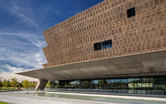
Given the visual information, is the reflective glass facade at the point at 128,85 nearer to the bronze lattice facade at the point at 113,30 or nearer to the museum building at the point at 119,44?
the museum building at the point at 119,44

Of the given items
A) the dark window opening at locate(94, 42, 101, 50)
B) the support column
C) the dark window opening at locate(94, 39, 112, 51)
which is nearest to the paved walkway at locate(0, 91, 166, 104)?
the dark window opening at locate(94, 39, 112, 51)

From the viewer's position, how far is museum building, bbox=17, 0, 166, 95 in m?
18.9

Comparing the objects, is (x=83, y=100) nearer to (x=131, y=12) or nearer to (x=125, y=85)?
(x=125, y=85)

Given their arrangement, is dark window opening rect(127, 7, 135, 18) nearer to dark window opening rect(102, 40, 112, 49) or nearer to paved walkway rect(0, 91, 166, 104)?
dark window opening rect(102, 40, 112, 49)

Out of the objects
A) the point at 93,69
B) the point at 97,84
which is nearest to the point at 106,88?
the point at 97,84

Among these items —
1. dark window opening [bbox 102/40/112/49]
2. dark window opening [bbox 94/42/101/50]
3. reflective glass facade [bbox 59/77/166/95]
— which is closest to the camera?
reflective glass facade [bbox 59/77/166/95]

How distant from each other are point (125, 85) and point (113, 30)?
12.0 m

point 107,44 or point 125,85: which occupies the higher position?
point 107,44

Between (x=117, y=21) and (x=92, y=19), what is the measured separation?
5.63m

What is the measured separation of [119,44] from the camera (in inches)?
890

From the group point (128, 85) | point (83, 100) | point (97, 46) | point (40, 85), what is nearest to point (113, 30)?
point (97, 46)

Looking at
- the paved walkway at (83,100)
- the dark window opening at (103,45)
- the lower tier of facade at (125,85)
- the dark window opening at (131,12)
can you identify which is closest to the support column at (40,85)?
the lower tier of facade at (125,85)

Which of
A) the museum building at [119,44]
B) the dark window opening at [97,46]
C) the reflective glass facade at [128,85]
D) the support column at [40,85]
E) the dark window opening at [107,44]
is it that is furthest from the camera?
the support column at [40,85]

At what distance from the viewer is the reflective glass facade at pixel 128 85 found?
23.0m
